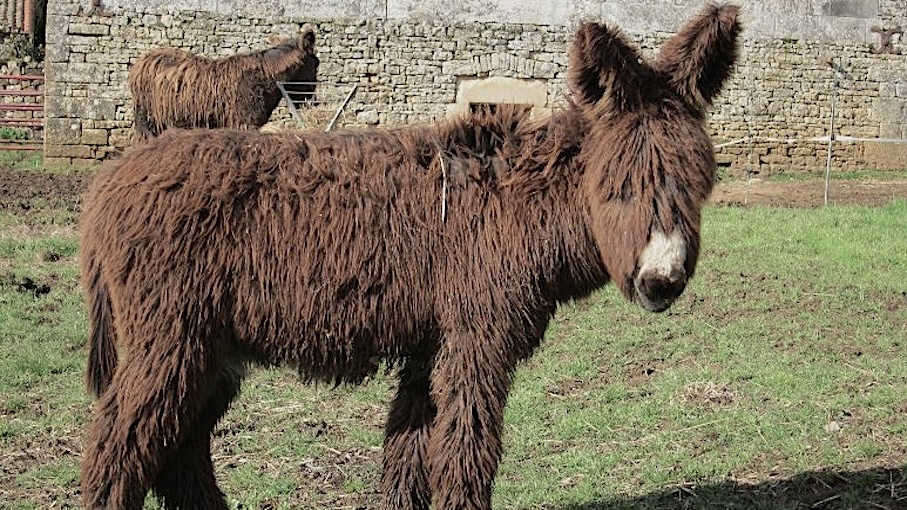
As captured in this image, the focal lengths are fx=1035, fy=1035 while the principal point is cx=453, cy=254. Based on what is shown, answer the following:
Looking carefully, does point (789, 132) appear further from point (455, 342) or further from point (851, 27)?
point (455, 342)

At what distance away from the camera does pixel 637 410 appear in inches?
265

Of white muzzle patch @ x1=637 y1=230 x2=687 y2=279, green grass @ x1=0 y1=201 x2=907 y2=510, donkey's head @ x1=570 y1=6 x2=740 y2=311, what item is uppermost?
donkey's head @ x1=570 y1=6 x2=740 y2=311

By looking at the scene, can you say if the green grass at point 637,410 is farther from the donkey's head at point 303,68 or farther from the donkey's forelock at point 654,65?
the donkey's head at point 303,68

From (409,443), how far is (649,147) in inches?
66.7

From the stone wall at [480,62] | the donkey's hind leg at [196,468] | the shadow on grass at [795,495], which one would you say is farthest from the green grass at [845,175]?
the donkey's hind leg at [196,468]

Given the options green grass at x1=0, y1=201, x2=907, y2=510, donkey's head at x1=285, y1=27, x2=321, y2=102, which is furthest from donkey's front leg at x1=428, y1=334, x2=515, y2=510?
donkey's head at x1=285, y1=27, x2=321, y2=102

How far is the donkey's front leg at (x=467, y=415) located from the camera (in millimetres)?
4258

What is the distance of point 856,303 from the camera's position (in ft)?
28.7

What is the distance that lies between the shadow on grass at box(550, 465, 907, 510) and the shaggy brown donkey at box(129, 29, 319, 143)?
9216mm

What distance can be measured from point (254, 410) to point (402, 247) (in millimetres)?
3001

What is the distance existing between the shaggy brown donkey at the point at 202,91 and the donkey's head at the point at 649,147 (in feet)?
32.0

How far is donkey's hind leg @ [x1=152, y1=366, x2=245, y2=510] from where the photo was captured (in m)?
4.66

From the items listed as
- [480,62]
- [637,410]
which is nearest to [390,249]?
[637,410]

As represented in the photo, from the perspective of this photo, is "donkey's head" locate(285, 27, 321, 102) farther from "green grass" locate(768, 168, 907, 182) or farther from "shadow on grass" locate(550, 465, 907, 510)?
"shadow on grass" locate(550, 465, 907, 510)
